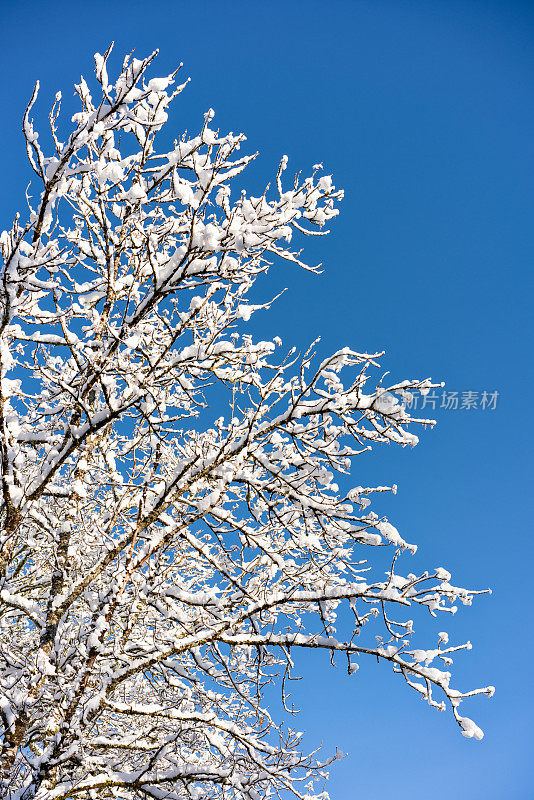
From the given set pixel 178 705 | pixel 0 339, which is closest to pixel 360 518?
pixel 178 705

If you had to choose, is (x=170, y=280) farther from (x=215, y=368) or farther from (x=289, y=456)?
(x=289, y=456)

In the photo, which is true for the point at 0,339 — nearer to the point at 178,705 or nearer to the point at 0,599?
the point at 0,599

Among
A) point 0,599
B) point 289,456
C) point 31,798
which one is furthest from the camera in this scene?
point 289,456

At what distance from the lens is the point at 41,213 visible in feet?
11.0

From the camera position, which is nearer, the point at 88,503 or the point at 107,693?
the point at 107,693

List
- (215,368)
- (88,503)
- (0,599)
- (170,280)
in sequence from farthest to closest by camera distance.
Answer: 1. (88,503)
2. (215,368)
3. (170,280)
4. (0,599)

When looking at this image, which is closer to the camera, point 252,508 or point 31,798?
point 31,798

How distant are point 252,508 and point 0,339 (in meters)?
2.12

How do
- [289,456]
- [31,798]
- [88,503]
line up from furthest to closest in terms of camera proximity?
1. [88,503]
2. [289,456]
3. [31,798]

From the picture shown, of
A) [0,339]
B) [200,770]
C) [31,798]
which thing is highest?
[0,339]

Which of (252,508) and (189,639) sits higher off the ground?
(252,508)

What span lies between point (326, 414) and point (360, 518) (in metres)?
0.79

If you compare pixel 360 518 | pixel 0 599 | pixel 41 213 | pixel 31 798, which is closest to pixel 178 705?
pixel 31 798

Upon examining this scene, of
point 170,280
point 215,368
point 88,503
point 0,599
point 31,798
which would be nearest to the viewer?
point 31,798
